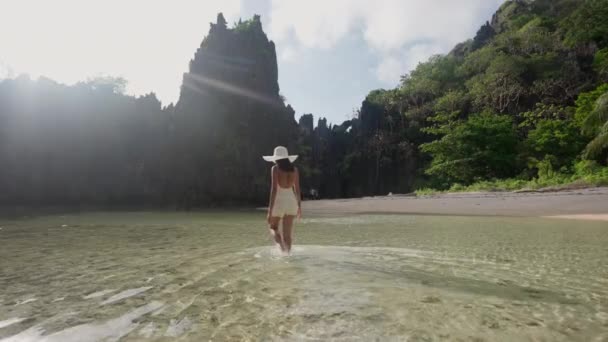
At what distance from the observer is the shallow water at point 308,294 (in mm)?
2871

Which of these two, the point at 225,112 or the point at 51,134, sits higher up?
the point at 225,112

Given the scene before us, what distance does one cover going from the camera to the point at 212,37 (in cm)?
4806

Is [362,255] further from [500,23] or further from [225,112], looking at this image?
[500,23]

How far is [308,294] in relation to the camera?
3914 millimetres

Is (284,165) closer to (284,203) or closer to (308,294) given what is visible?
(284,203)

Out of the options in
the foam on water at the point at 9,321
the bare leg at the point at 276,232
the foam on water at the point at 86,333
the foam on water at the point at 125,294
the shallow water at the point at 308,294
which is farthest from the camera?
the bare leg at the point at 276,232

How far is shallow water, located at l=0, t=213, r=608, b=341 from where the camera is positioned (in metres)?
2.87

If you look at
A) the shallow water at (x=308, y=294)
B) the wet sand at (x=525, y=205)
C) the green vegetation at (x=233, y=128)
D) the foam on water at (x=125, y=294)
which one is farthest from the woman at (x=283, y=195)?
the green vegetation at (x=233, y=128)

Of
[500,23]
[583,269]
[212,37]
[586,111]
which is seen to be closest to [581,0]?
[500,23]

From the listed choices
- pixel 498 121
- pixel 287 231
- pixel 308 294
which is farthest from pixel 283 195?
pixel 498 121

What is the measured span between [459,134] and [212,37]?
32830 mm

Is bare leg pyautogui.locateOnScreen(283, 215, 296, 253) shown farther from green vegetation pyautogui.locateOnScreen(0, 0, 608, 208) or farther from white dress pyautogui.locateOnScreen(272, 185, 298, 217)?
green vegetation pyautogui.locateOnScreen(0, 0, 608, 208)

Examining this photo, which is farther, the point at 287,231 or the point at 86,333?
the point at 287,231

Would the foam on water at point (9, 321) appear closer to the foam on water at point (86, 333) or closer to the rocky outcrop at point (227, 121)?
the foam on water at point (86, 333)
